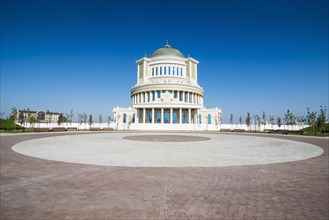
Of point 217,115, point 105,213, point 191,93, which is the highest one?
point 191,93

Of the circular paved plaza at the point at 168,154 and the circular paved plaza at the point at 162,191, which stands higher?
the circular paved plaza at the point at 168,154

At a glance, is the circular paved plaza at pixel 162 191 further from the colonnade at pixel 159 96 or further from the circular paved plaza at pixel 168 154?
the colonnade at pixel 159 96

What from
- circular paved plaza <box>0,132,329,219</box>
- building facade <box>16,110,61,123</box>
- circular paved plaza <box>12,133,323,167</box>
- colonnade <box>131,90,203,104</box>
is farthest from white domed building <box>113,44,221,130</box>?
circular paved plaza <box>0,132,329,219</box>

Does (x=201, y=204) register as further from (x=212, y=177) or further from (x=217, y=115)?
(x=217, y=115)

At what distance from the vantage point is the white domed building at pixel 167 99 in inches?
2607

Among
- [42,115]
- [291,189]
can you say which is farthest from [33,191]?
[42,115]

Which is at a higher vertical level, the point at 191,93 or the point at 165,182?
the point at 191,93

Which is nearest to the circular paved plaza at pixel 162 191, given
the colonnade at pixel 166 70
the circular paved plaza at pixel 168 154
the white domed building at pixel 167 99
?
the circular paved plaza at pixel 168 154

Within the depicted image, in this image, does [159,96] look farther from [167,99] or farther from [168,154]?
[168,154]

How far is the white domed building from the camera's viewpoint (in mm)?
66225

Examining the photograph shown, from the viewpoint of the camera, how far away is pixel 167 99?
73.6 meters

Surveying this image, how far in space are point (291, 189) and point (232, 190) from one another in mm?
1933

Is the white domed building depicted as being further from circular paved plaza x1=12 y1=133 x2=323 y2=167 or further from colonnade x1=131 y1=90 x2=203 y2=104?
circular paved plaza x1=12 y1=133 x2=323 y2=167

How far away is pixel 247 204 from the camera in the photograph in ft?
17.8
